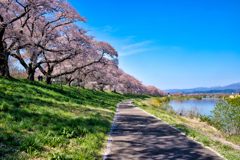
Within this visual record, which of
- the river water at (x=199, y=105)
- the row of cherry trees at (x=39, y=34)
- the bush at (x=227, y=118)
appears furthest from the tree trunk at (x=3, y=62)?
the river water at (x=199, y=105)

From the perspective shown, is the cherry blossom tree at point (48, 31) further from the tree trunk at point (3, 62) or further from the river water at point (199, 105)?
the river water at point (199, 105)

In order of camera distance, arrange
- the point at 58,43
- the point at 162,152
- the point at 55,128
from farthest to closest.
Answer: the point at 58,43
the point at 55,128
the point at 162,152

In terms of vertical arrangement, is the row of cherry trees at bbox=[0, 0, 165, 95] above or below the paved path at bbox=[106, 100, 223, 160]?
above

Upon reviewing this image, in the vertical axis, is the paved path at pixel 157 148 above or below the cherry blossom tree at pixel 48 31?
below

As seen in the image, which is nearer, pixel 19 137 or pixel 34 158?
pixel 34 158

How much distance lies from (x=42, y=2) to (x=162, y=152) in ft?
54.7

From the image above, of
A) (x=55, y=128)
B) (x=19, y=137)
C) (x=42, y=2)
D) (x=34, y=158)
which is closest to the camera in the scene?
(x=34, y=158)

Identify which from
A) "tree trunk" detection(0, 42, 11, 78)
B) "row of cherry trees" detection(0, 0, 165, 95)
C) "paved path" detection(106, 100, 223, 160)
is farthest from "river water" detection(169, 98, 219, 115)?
"tree trunk" detection(0, 42, 11, 78)

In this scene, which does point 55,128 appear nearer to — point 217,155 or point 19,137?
point 19,137

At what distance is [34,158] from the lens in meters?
3.99

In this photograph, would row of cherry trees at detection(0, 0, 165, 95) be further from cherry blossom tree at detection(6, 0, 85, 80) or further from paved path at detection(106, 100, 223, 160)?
paved path at detection(106, 100, 223, 160)

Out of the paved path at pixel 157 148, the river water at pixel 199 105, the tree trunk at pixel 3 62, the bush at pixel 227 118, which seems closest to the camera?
the paved path at pixel 157 148

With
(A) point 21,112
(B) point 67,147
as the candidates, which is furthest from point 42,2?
(B) point 67,147

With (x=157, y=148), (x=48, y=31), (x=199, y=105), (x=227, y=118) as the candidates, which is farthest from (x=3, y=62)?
(x=199, y=105)
